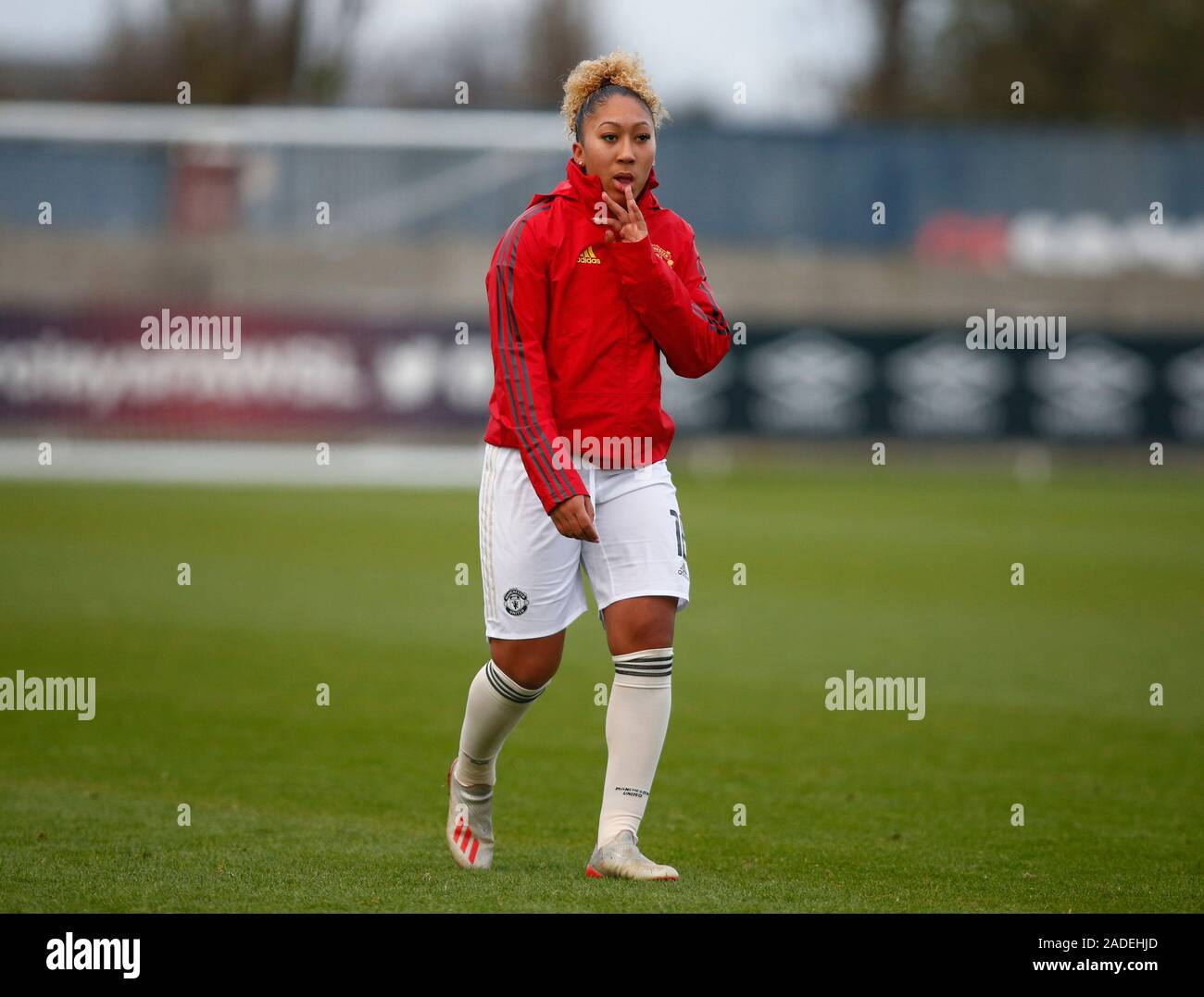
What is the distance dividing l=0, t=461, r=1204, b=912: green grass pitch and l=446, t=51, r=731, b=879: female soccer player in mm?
598

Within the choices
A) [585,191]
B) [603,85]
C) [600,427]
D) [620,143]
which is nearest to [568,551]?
[600,427]

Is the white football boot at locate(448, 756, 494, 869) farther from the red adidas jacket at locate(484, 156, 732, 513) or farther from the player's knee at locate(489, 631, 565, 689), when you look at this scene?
the red adidas jacket at locate(484, 156, 732, 513)

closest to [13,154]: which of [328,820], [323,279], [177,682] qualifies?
[323,279]

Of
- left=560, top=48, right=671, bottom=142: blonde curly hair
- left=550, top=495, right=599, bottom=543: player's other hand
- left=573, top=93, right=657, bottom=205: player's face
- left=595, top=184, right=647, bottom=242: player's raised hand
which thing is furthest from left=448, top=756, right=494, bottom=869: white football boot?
left=560, top=48, right=671, bottom=142: blonde curly hair

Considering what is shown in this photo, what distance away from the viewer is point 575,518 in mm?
5090

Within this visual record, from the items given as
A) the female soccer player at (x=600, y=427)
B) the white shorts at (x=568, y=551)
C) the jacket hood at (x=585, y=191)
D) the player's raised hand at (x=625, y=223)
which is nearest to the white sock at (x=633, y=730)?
the female soccer player at (x=600, y=427)

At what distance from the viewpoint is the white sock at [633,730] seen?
530 cm

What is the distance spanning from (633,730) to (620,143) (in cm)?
178

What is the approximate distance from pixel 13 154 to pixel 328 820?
96.2 ft

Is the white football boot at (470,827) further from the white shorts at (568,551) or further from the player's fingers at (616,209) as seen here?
the player's fingers at (616,209)

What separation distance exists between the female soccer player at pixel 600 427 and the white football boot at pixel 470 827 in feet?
1.31

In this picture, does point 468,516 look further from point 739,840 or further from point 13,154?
point 13,154

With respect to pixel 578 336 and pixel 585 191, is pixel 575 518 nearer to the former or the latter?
pixel 578 336

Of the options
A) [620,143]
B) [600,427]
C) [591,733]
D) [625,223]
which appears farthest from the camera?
[591,733]
